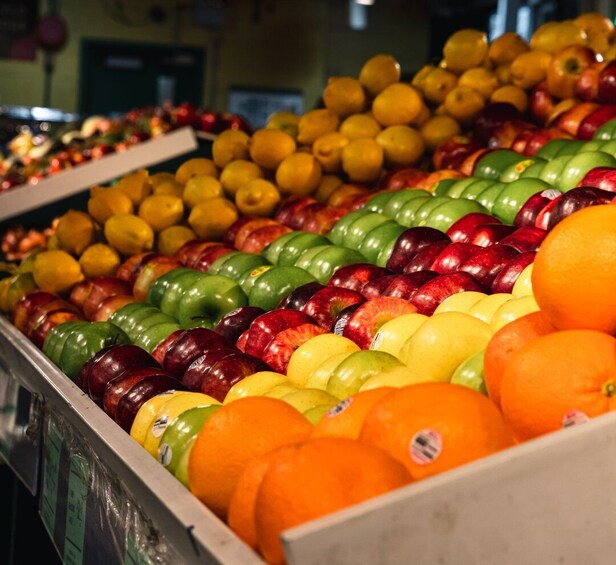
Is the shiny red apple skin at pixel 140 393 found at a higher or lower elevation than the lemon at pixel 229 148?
lower

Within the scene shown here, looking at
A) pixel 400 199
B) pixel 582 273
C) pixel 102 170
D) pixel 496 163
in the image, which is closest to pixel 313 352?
pixel 582 273

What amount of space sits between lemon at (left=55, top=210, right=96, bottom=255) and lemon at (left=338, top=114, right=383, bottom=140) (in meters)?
1.03

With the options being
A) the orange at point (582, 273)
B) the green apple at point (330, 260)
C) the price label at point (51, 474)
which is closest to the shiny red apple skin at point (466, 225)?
the green apple at point (330, 260)

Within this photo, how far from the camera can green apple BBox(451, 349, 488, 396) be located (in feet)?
4.21

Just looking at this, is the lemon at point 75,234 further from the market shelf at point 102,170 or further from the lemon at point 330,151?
the lemon at point 330,151

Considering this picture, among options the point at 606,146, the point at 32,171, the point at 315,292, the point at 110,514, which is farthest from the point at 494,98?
the point at 32,171

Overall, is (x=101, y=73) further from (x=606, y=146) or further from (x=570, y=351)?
(x=570, y=351)

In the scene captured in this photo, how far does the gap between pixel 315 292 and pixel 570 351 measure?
1.08 metres

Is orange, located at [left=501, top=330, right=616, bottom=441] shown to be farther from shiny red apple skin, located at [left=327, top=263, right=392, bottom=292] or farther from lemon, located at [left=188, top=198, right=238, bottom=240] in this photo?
lemon, located at [left=188, top=198, right=238, bottom=240]

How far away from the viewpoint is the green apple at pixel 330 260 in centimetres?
236

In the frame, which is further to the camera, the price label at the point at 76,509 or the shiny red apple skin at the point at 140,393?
the shiny red apple skin at the point at 140,393

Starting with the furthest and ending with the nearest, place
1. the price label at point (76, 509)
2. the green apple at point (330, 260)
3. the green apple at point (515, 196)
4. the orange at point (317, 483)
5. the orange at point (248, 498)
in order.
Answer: the green apple at point (330, 260), the green apple at point (515, 196), the price label at point (76, 509), the orange at point (248, 498), the orange at point (317, 483)

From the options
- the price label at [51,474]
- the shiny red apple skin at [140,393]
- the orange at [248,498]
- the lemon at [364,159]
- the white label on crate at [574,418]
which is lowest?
the price label at [51,474]

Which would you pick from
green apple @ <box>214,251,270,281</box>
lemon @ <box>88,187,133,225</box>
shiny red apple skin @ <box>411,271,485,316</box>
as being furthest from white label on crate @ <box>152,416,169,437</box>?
lemon @ <box>88,187,133,225</box>
